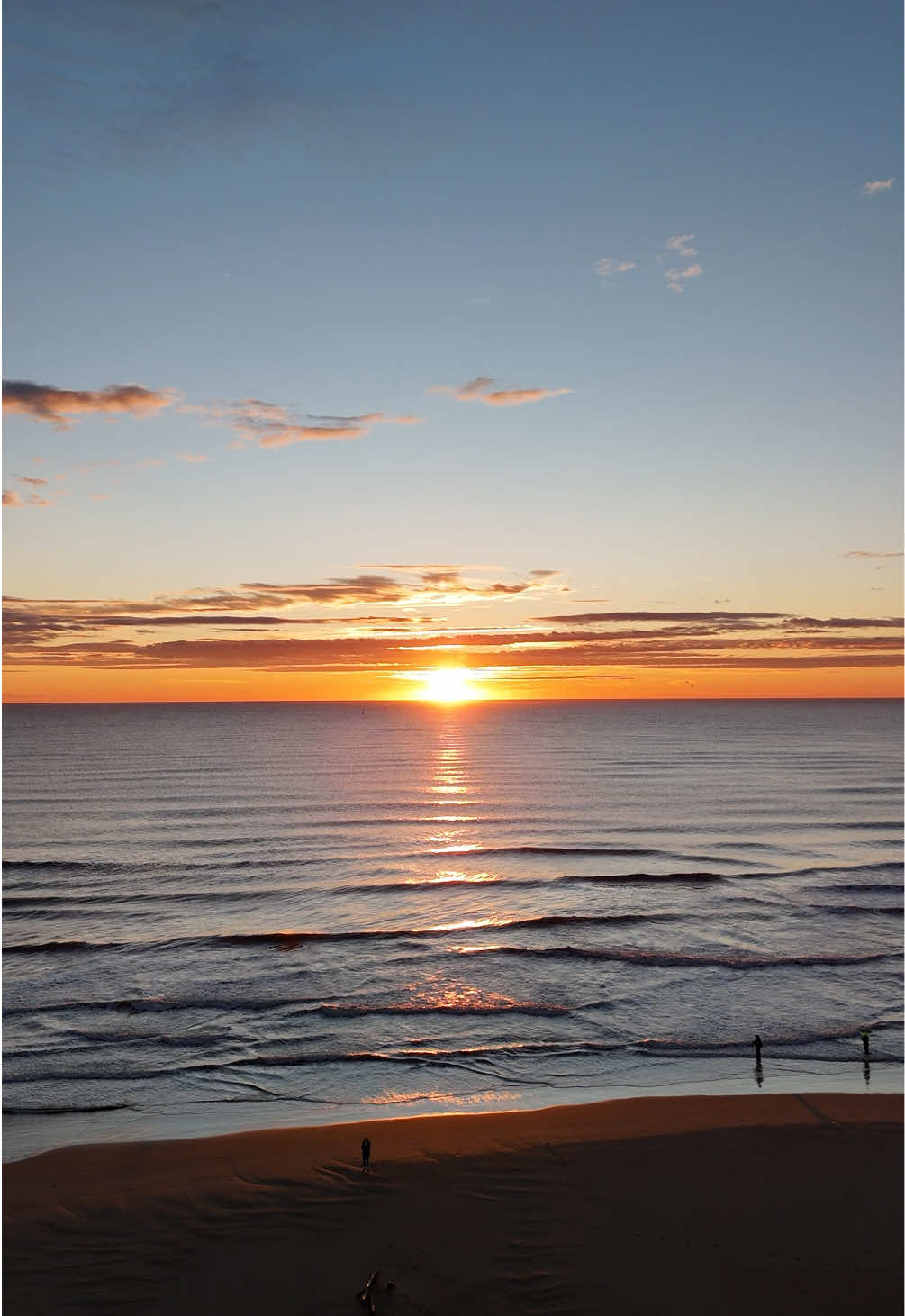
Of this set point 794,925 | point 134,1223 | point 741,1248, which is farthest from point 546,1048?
point 794,925

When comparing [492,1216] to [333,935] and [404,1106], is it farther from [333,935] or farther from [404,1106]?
[333,935]

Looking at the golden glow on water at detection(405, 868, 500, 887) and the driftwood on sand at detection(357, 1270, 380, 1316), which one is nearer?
the driftwood on sand at detection(357, 1270, 380, 1316)

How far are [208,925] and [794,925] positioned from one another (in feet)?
84.3

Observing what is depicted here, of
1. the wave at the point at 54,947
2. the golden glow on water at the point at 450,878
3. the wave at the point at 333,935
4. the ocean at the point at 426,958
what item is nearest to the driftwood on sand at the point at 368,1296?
the ocean at the point at 426,958

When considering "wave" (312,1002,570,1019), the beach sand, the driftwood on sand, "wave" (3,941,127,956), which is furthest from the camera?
"wave" (3,941,127,956)

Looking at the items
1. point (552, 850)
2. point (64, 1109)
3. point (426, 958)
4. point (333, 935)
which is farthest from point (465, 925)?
point (64, 1109)

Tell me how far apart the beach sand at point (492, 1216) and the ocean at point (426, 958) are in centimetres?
196

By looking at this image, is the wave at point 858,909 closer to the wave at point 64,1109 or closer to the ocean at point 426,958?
the ocean at point 426,958

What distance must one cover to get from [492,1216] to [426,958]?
57.7 ft

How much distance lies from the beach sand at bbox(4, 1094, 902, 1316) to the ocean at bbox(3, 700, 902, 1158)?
1960mm

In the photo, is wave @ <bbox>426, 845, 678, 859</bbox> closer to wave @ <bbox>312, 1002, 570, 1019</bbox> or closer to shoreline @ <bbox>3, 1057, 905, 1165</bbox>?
wave @ <bbox>312, 1002, 570, 1019</bbox>

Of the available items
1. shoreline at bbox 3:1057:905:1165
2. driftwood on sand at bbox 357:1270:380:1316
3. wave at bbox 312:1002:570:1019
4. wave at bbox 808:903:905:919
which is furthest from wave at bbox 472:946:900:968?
driftwood on sand at bbox 357:1270:380:1316

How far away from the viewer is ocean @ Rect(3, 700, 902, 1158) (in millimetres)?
24312

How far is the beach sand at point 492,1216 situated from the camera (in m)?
15.1
